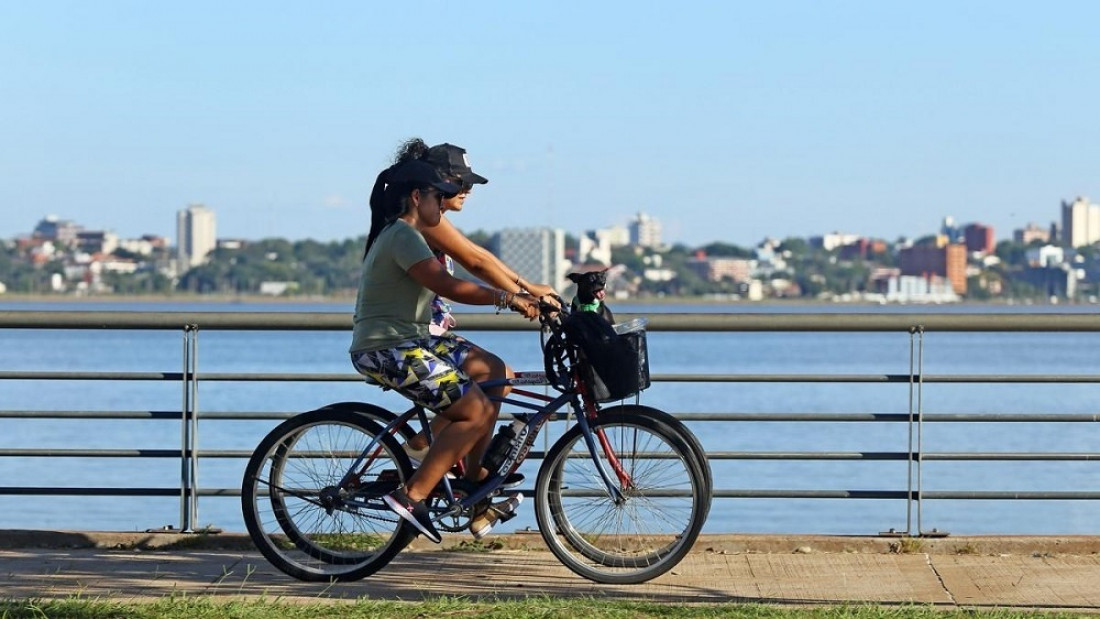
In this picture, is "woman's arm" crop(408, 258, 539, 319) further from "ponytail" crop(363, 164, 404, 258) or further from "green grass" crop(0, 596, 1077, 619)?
"green grass" crop(0, 596, 1077, 619)

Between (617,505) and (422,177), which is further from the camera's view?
(617,505)

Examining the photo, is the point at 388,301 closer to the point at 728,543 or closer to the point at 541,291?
the point at 541,291

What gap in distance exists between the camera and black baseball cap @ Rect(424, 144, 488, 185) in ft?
22.1

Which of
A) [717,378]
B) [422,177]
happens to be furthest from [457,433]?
[717,378]

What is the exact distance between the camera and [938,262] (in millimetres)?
100438

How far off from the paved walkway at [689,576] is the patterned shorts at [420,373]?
0.73 meters

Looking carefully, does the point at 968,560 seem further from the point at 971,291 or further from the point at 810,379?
the point at 971,291

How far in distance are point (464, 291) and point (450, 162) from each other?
1.98ft

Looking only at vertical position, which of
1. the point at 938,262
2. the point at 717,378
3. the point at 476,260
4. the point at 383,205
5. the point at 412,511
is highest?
the point at 383,205

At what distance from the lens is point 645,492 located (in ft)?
22.3

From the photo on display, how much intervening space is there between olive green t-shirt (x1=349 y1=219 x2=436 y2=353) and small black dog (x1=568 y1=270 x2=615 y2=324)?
1.82 ft

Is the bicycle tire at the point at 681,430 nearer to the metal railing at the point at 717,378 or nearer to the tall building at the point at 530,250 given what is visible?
the metal railing at the point at 717,378

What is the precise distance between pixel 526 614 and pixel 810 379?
2309 millimetres

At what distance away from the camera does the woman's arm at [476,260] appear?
21.6 ft
